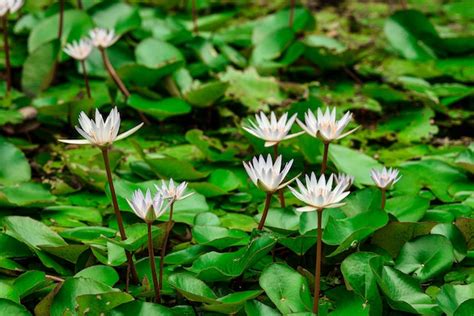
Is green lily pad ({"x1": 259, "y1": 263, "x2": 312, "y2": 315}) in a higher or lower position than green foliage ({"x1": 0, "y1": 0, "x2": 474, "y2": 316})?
higher

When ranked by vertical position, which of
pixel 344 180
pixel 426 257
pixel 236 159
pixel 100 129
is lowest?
pixel 236 159

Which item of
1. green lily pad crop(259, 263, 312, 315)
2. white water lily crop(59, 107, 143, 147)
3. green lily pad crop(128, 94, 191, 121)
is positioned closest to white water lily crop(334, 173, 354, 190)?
green lily pad crop(259, 263, 312, 315)

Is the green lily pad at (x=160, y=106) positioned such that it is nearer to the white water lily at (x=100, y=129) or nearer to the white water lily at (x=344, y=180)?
the white water lily at (x=344, y=180)

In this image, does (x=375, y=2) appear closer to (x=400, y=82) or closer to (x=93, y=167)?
(x=400, y=82)

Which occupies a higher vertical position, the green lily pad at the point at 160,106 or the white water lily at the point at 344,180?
the white water lily at the point at 344,180

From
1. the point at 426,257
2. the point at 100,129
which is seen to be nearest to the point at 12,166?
the point at 100,129

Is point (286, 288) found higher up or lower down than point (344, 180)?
lower down

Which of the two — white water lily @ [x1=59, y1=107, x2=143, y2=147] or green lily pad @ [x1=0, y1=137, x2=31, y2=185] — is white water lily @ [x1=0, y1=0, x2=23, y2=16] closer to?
green lily pad @ [x1=0, y1=137, x2=31, y2=185]

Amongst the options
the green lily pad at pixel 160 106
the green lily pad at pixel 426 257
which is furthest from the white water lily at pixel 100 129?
the green lily pad at pixel 160 106

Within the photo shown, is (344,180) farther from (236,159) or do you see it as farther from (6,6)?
(6,6)

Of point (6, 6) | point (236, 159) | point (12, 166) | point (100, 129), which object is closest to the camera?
point (100, 129)

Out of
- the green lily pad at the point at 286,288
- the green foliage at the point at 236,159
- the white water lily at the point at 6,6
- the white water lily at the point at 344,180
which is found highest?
the white water lily at the point at 6,6

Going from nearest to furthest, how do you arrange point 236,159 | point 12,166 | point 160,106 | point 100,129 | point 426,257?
point 100,129 < point 426,257 < point 12,166 < point 236,159 < point 160,106
